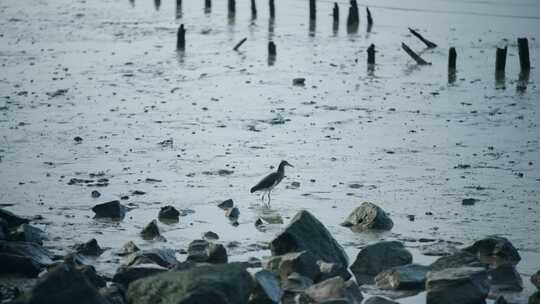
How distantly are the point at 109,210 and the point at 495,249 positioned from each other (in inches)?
248

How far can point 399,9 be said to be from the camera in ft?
184

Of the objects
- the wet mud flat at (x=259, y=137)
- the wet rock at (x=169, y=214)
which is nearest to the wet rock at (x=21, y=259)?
the wet mud flat at (x=259, y=137)

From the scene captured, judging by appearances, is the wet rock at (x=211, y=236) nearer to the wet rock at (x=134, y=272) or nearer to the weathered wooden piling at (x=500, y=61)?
the wet rock at (x=134, y=272)

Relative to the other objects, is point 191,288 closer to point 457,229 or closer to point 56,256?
point 56,256

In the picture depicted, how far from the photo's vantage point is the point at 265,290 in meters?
12.6

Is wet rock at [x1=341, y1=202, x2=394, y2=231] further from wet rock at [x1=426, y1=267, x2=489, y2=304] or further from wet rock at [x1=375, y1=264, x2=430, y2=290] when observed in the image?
wet rock at [x1=426, y1=267, x2=489, y2=304]

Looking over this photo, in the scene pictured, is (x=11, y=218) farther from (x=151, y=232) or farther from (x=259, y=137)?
(x=259, y=137)

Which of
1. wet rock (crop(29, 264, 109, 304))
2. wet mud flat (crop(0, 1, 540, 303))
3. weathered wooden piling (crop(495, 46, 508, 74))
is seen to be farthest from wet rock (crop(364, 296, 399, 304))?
weathered wooden piling (crop(495, 46, 508, 74))

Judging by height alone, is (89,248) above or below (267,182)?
below

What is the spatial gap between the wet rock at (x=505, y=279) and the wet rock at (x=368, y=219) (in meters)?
2.76

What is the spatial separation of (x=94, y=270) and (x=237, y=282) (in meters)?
2.32

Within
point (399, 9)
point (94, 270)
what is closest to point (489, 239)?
point (94, 270)

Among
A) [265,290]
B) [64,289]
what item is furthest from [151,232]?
[64,289]

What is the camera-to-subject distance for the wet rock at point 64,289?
37.1 feet
